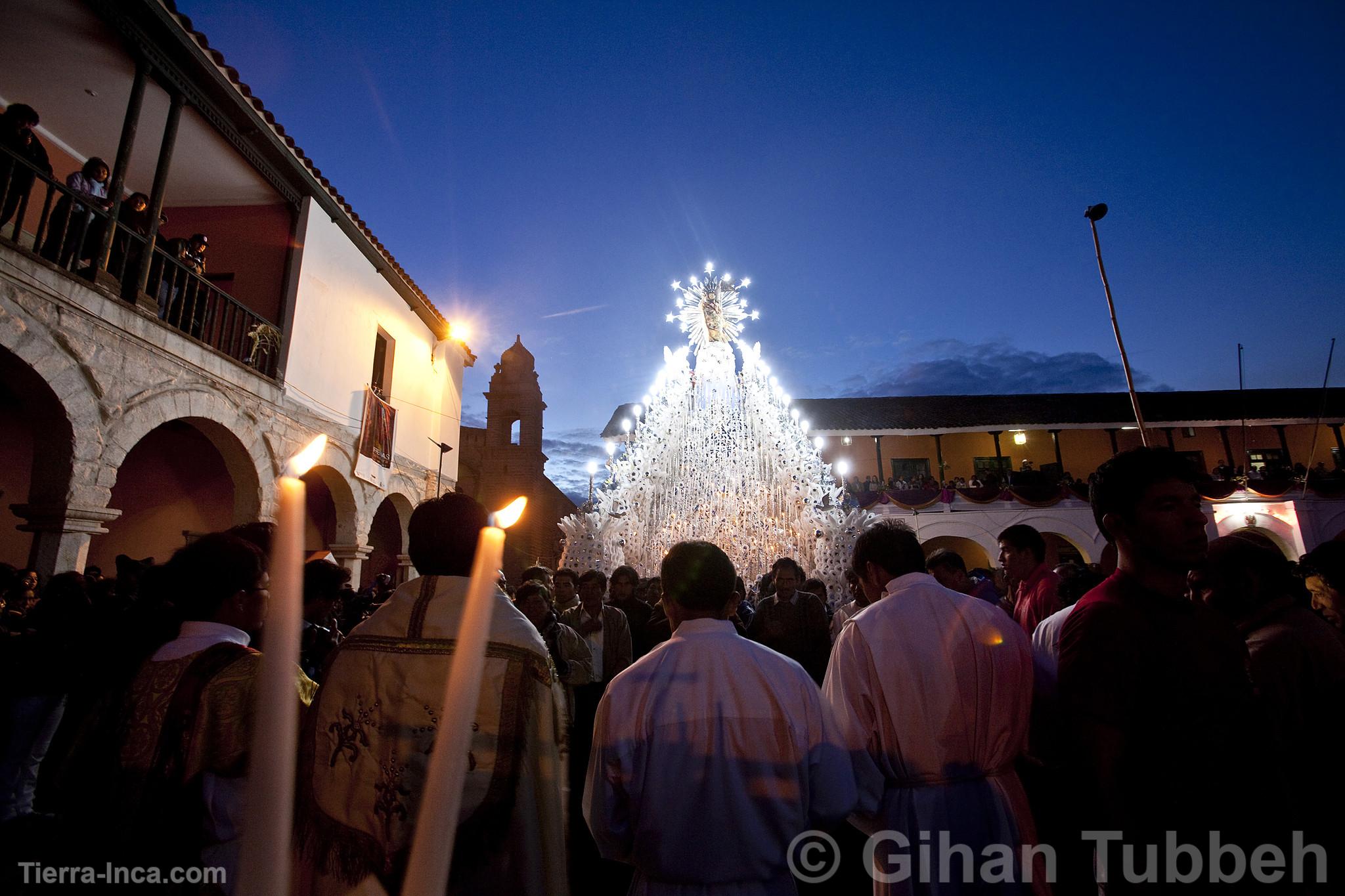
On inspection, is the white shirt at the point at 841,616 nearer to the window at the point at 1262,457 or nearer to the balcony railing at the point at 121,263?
the balcony railing at the point at 121,263

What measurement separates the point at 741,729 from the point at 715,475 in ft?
39.5

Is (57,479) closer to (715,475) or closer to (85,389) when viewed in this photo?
(85,389)

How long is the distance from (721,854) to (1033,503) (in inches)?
905

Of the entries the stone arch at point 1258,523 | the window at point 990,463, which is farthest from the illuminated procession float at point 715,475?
the stone arch at point 1258,523

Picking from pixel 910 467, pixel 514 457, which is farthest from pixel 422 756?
pixel 910 467

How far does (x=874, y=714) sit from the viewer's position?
2.48 m

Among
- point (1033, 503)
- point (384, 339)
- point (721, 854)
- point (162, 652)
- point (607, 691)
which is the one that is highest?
point (384, 339)

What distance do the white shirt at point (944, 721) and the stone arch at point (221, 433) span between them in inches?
284

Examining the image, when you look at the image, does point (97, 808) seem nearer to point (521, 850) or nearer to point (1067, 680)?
point (521, 850)

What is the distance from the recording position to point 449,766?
60.0 inches

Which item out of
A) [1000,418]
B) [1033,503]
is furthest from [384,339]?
[1000,418]

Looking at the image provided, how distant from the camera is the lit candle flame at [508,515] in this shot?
195 centimetres

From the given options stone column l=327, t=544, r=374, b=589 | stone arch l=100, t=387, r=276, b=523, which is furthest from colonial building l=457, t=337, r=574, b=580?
stone arch l=100, t=387, r=276, b=523

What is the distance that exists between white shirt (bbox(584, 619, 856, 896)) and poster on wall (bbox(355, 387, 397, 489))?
10.7 m
